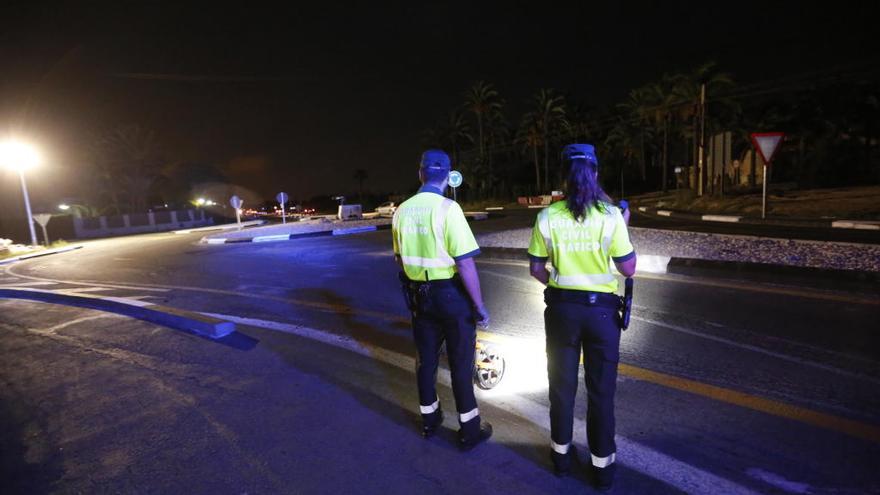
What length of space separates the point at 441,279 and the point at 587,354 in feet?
3.28

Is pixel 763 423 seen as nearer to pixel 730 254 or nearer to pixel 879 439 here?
pixel 879 439

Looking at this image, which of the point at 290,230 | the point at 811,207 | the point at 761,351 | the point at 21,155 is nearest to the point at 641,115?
the point at 811,207

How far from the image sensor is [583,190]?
2.83 meters

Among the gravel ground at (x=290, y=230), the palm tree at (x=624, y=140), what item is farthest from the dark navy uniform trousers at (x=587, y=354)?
the palm tree at (x=624, y=140)

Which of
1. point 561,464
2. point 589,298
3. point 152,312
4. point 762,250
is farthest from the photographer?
point 762,250

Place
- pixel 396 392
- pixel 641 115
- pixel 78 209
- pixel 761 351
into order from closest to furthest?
pixel 396 392, pixel 761 351, pixel 78 209, pixel 641 115

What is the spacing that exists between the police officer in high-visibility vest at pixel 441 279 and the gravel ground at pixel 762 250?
8.11 metres

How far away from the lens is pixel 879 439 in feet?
10.5

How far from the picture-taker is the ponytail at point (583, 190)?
2.83 meters

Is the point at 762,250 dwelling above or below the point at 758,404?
below

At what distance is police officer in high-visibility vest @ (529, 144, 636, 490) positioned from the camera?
2.81m

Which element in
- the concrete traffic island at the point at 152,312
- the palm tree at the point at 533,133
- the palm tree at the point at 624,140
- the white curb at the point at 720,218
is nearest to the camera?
the concrete traffic island at the point at 152,312

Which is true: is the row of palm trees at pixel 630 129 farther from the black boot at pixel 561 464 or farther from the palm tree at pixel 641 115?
the black boot at pixel 561 464

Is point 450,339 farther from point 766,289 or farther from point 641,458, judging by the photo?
point 766,289
